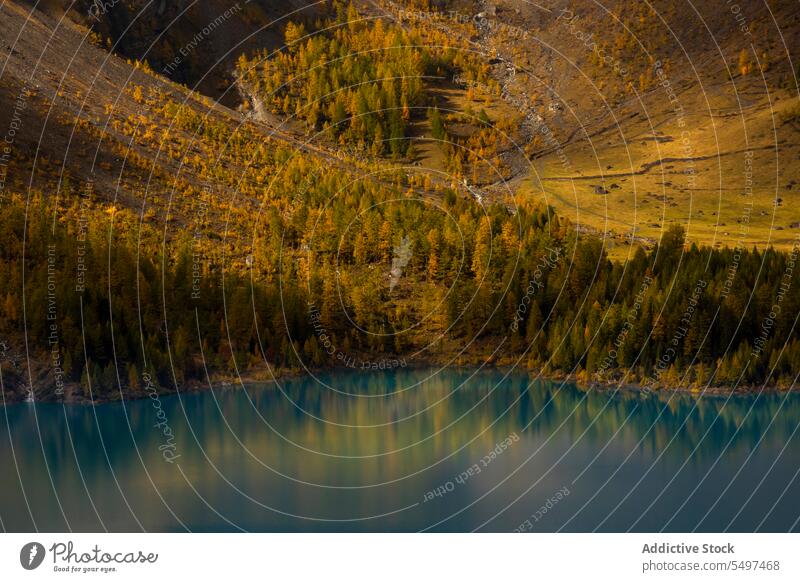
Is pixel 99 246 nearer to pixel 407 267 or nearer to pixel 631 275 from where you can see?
pixel 407 267

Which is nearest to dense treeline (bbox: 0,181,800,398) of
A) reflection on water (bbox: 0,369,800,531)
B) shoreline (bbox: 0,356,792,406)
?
shoreline (bbox: 0,356,792,406)

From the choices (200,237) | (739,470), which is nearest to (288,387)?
(200,237)

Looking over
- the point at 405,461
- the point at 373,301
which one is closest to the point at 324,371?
the point at 373,301

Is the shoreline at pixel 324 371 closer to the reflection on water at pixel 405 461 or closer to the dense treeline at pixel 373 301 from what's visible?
the dense treeline at pixel 373 301

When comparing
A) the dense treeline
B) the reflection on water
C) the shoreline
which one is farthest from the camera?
the dense treeline

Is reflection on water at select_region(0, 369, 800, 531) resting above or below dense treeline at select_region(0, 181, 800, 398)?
below

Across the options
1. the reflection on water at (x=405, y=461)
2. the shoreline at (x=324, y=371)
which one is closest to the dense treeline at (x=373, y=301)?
the shoreline at (x=324, y=371)

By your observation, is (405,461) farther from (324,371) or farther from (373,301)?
(373,301)

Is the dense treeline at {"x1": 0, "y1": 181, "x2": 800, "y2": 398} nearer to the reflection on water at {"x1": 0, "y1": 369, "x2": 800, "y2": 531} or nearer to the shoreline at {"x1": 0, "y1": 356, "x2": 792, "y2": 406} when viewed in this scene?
the shoreline at {"x1": 0, "y1": 356, "x2": 792, "y2": 406}

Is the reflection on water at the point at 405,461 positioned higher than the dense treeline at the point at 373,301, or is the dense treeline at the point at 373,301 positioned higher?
the dense treeline at the point at 373,301
